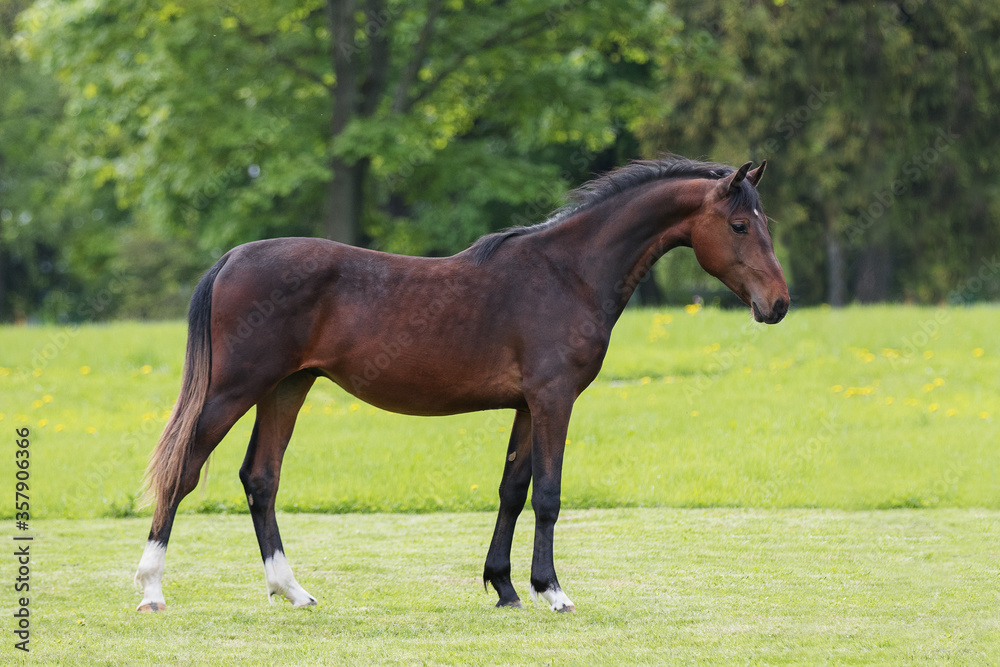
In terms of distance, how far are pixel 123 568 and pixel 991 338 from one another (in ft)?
48.2

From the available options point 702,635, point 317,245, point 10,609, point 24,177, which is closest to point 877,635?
point 702,635

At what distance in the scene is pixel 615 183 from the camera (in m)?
6.43

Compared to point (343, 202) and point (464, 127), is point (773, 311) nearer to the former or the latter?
point (343, 202)

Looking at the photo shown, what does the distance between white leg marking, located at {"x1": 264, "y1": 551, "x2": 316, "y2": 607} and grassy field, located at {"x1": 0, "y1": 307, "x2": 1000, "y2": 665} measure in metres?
0.14

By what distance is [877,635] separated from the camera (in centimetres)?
528

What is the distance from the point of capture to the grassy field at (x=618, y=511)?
17.6ft

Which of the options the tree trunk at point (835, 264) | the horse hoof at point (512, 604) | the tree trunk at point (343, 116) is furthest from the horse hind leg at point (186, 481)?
the tree trunk at point (835, 264)

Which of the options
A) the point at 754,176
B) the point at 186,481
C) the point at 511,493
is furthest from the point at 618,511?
the point at 186,481

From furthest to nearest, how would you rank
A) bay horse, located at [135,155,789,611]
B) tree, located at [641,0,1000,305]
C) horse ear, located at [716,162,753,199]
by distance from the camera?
tree, located at [641,0,1000,305] < bay horse, located at [135,155,789,611] < horse ear, located at [716,162,753,199]

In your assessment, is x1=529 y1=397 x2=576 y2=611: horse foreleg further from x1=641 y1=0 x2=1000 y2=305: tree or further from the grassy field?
x1=641 y1=0 x2=1000 y2=305: tree

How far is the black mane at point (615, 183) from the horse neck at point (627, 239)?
77 mm

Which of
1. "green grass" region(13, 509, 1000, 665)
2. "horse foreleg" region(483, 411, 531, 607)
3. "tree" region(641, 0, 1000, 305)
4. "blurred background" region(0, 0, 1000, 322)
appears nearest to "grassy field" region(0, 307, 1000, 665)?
"green grass" region(13, 509, 1000, 665)

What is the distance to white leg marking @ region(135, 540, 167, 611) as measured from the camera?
5.89 metres

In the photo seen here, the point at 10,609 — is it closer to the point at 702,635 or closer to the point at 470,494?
the point at 702,635
